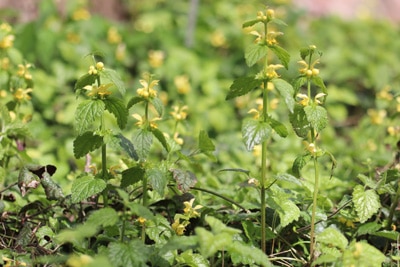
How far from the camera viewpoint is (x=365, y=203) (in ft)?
7.79

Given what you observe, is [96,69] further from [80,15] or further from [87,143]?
[80,15]

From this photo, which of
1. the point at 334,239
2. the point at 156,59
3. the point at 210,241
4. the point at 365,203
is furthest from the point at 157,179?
the point at 156,59

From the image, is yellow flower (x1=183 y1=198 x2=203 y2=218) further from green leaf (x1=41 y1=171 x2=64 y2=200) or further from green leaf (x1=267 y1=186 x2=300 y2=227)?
green leaf (x1=41 y1=171 x2=64 y2=200)

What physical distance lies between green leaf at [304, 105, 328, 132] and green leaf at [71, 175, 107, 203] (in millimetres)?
705

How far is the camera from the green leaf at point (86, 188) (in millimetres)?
2225

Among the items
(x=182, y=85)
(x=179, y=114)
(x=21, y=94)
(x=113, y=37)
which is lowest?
(x=182, y=85)

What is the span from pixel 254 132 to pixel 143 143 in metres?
0.36

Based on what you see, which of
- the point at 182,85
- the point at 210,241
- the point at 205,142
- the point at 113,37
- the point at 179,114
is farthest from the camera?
the point at 113,37

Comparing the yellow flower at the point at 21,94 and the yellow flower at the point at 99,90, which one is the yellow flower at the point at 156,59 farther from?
the yellow flower at the point at 99,90

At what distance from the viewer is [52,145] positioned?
4.01 m

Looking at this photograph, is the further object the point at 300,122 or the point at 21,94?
the point at 21,94

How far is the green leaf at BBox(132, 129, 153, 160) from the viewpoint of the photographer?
2.21 m

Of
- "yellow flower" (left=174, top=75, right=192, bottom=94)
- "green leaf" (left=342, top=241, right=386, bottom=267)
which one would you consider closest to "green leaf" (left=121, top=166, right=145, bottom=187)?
"green leaf" (left=342, top=241, right=386, bottom=267)

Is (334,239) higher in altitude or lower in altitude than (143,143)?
lower
